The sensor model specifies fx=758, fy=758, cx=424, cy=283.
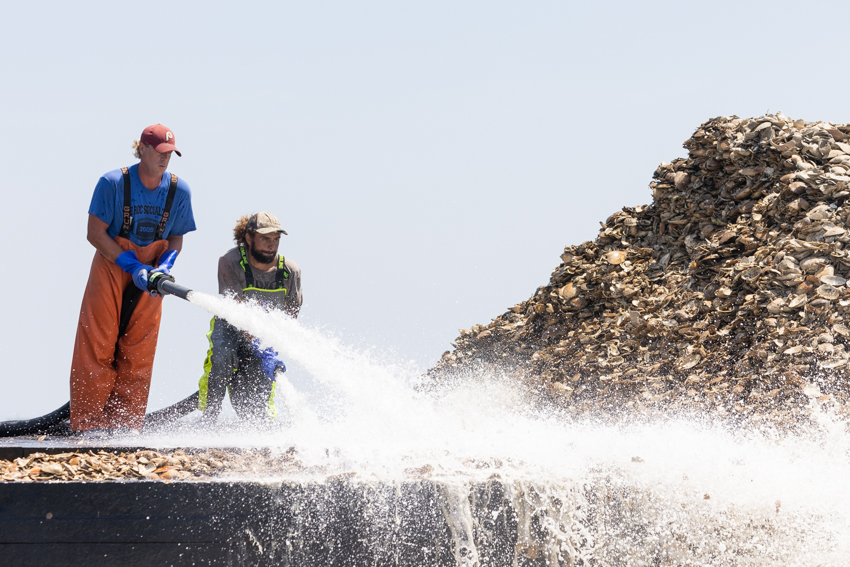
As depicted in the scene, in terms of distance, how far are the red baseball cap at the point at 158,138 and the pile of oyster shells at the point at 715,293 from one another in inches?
122

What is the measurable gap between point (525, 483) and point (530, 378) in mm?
3389

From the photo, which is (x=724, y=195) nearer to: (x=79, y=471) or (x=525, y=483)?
(x=525, y=483)

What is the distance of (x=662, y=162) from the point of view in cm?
675

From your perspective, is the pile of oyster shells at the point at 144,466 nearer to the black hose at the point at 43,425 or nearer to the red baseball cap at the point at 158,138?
the black hose at the point at 43,425

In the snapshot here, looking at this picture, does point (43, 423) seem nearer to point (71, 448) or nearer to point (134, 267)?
point (134, 267)

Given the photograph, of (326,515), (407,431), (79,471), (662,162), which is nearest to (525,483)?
(326,515)

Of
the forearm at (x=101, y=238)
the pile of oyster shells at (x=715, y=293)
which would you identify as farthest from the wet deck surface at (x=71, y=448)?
the pile of oyster shells at (x=715, y=293)

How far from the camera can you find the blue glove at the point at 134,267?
3705 millimetres

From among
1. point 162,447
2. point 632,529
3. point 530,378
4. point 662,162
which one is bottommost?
point 632,529

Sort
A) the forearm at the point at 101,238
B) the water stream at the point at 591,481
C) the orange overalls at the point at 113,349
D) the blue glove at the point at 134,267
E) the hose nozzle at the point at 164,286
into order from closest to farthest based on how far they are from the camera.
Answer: the water stream at the point at 591,481 → the hose nozzle at the point at 164,286 → the blue glove at the point at 134,267 → the forearm at the point at 101,238 → the orange overalls at the point at 113,349

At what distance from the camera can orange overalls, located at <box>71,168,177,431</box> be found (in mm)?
3916

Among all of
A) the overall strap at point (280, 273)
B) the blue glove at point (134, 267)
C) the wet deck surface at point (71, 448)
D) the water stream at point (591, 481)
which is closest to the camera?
the water stream at point (591, 481)

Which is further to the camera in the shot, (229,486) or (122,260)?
(122,260)

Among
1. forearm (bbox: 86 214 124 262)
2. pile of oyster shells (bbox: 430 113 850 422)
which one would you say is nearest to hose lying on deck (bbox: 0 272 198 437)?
forearm (bbox: 86 214 124 262)
